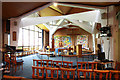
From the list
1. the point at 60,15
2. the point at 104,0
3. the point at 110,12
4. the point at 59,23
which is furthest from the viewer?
the point at 59,23

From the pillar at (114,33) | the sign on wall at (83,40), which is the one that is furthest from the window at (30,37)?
the pillar at (114,33)

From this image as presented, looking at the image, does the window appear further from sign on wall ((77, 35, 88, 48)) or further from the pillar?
the pillar

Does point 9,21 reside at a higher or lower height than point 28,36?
higher

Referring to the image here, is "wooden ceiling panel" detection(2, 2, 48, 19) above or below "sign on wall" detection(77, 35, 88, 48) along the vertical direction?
above

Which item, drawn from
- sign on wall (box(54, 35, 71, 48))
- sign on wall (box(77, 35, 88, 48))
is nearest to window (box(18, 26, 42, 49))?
sign on wall (box(54, 35, 71, 48))

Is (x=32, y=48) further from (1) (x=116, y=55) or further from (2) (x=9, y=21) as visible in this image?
(1) (x=116, y=55)

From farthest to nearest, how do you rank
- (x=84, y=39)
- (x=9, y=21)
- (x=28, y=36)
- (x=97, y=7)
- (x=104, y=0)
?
(x=84, y=39) → (x=28, y=36) → (x=9, y=21) → (x=97, y=7) → (x=104, y=0)

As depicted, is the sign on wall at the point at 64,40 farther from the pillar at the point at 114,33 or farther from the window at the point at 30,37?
the pillar at the point at 114,33

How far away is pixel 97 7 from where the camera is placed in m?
5.81

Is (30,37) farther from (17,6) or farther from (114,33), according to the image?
(114,33)

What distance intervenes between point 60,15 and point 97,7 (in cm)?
508

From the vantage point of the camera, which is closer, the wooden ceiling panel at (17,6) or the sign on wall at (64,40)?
the wooden ceiling panel at (17,6)

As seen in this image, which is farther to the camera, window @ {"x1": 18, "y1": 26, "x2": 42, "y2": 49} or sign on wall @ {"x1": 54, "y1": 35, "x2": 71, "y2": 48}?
sign on wall @ {"x1": 54, "y1": 35, "x2": 71, "y2": 48}

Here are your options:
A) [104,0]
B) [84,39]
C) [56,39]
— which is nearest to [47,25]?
[56,39]
